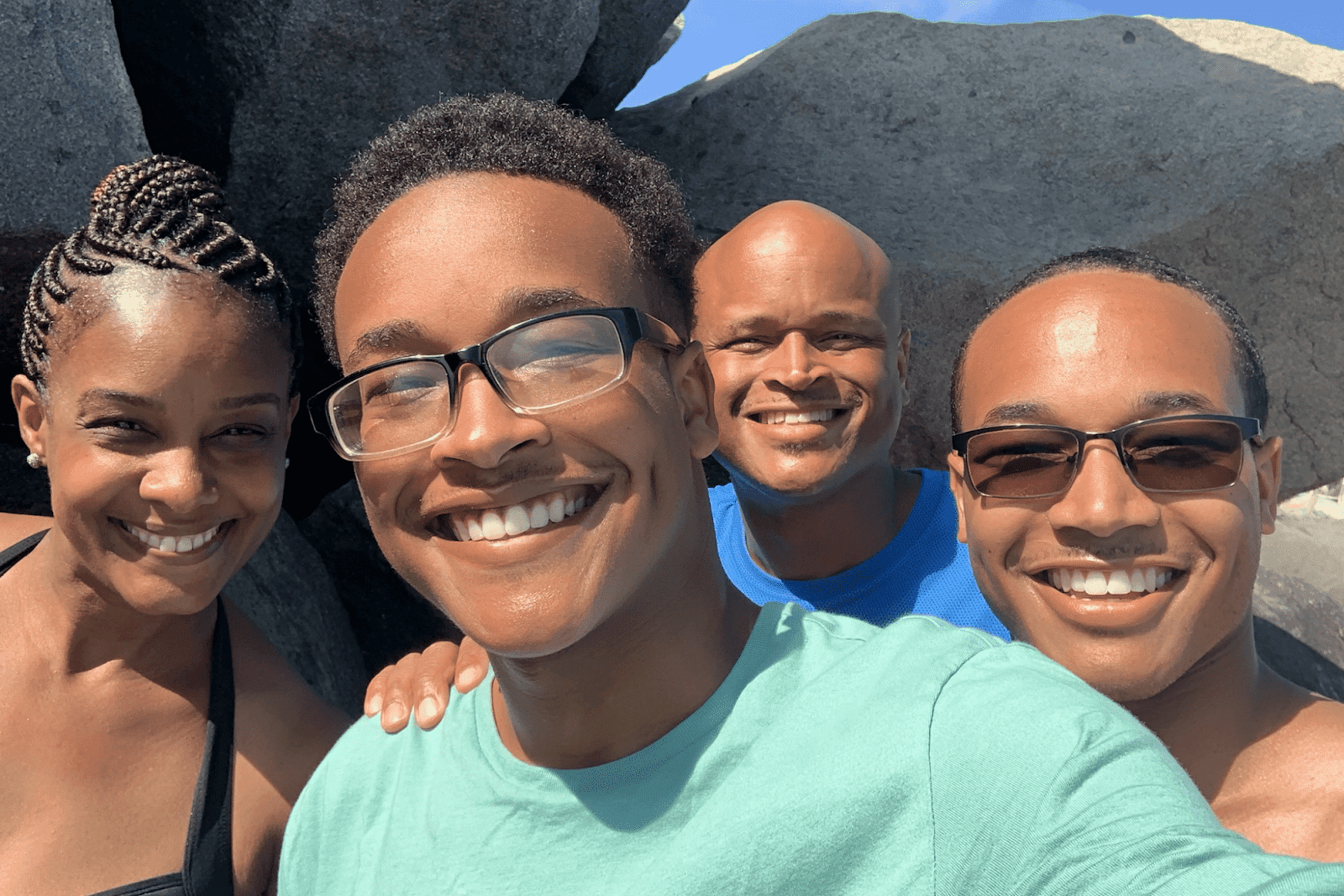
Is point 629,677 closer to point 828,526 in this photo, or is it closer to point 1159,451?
point 1159,451

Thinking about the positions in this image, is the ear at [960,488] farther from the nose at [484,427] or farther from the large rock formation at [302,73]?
the large rock formation at [302,73]

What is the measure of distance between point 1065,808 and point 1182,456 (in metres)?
0.80

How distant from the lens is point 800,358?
241 centimetres

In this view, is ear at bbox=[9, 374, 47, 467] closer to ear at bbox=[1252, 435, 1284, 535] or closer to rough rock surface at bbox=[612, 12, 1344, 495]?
ear at bbox=[1252, 435, 1284, 535]

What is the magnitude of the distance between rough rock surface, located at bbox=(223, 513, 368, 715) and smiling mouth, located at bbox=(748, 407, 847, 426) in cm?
156

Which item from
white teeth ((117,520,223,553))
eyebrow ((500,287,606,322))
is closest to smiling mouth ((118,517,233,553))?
white teeth ((117,520,223,553))

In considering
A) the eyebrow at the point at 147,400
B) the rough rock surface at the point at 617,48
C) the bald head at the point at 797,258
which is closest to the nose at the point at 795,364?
the bald head at the point at 797,258

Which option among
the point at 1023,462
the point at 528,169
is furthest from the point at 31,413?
the point at 1023,462

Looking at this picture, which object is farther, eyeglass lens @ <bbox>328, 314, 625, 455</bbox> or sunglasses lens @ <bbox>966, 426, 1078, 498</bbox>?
sunglasses lens @ <bbox>966, 426, 1078, 498</bbox>

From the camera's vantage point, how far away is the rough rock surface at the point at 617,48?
459 centimetres

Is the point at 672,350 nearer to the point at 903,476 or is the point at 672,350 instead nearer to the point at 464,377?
the point at 464,377

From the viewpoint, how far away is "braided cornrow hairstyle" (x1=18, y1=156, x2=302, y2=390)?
192 centimetres

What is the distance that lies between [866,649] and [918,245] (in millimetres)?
3527

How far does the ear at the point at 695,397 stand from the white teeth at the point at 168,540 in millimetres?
1044
